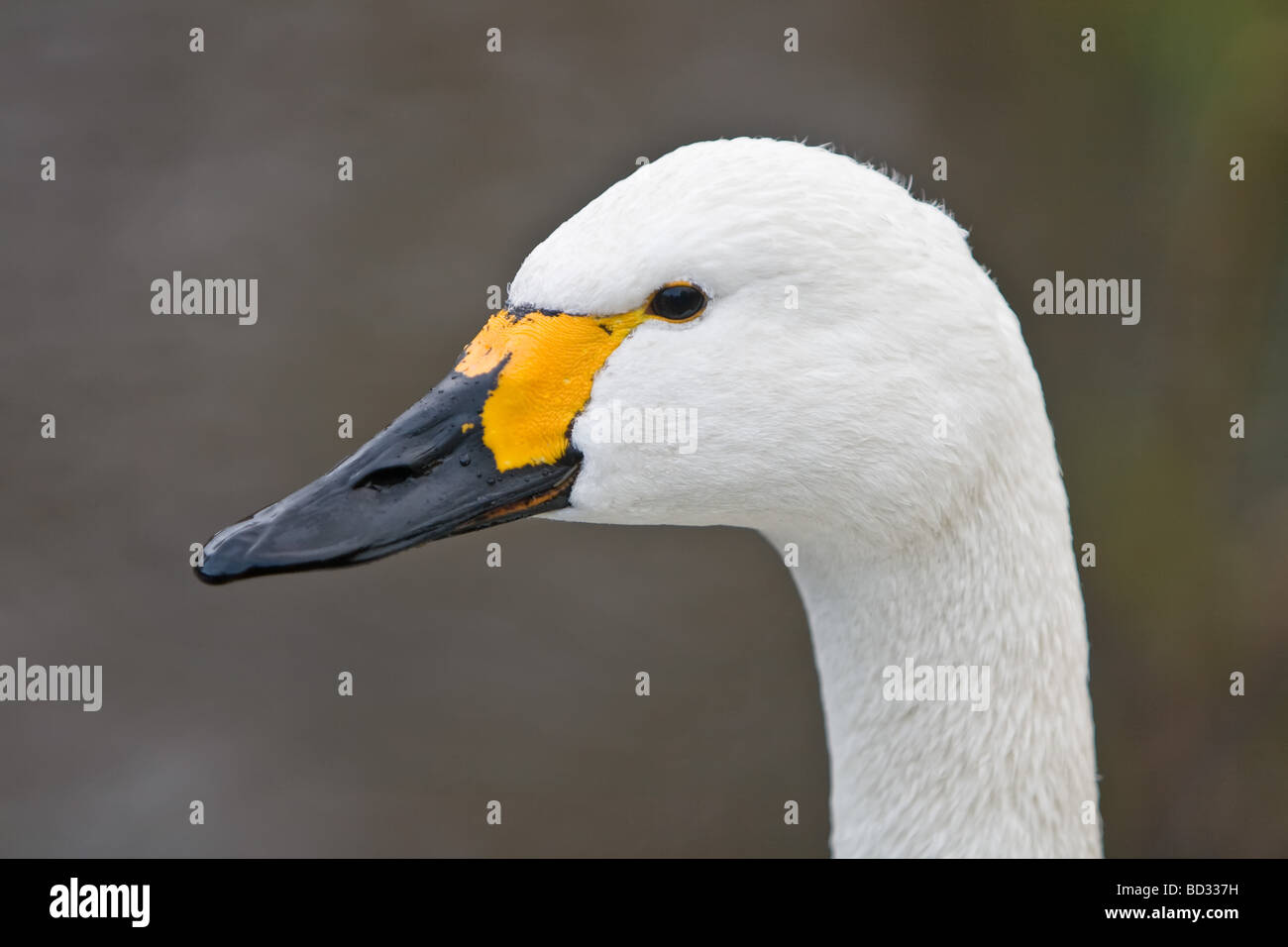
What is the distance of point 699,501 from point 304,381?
5.15 meters

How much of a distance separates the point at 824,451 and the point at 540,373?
0.53 metres

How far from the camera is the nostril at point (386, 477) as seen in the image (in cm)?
253

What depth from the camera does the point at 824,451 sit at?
2480 millimetres

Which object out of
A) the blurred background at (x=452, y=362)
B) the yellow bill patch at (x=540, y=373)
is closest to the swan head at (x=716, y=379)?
the yellow bill patch at (x=540, y=373)

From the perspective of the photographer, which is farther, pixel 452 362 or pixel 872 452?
pixel 452 362

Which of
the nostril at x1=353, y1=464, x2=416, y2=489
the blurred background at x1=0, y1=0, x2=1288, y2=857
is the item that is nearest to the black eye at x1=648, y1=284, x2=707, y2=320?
the nostril at x1=353, y1=464, x2=416, y2=489

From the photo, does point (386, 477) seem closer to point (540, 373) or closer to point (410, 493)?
point (410, 493)

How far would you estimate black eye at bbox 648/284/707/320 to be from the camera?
8.00 feet

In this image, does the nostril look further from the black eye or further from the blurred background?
the blurred background

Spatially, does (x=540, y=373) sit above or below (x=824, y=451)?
above

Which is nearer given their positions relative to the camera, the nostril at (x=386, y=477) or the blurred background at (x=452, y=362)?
the nostril at (x=386, y=477)

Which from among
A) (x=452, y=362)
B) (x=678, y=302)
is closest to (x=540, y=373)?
(x=678, y=302)

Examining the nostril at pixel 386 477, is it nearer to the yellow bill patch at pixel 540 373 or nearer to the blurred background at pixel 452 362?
the yellow bill patch at pixel 540 373
